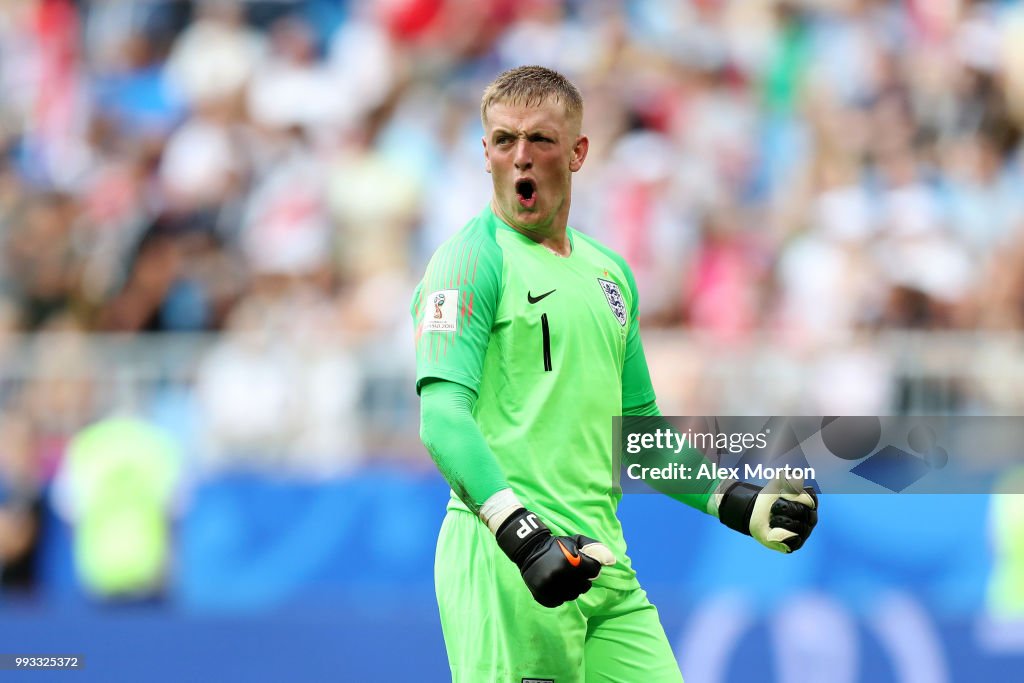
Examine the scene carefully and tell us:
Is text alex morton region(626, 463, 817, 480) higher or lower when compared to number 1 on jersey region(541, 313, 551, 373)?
lower

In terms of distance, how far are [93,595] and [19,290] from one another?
2.80 meters

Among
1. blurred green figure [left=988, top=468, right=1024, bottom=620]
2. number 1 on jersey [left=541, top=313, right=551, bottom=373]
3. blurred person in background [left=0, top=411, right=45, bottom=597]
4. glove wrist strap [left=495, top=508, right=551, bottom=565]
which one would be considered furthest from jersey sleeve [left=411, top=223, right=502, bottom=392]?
blurred person in background [left=0, top=411, right=45, bottom=597]

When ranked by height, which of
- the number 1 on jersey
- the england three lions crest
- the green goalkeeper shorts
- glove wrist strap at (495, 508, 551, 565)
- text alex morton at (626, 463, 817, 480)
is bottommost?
the green goalkeeper shorts

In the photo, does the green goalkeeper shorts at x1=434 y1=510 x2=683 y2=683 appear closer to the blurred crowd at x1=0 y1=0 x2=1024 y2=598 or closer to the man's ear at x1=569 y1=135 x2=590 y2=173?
the man's ear at x1=569 y1=135 x2=590 y2=173

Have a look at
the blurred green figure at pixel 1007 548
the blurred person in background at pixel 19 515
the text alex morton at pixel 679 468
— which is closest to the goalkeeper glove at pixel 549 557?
the text alex morton at pixel 679 468

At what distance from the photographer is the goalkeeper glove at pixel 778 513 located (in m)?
4.85

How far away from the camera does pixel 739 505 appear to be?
16.5 feet

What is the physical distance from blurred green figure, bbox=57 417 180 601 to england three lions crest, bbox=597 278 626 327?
5863 millimetres

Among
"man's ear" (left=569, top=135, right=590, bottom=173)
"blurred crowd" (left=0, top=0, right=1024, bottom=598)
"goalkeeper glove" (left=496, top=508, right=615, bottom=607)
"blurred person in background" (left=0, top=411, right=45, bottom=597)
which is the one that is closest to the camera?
"goalkeeper glove" (left=496, top=508, right=615, bottom=607)

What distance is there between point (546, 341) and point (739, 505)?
0.92 metres

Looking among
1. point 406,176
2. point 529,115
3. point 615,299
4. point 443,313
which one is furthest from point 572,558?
point 406,176

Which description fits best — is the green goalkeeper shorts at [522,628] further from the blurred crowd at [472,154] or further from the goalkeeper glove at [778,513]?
the blurred crowd at [472,154]

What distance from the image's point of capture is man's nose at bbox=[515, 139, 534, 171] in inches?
184

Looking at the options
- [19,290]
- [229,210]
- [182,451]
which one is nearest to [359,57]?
[229,210]
